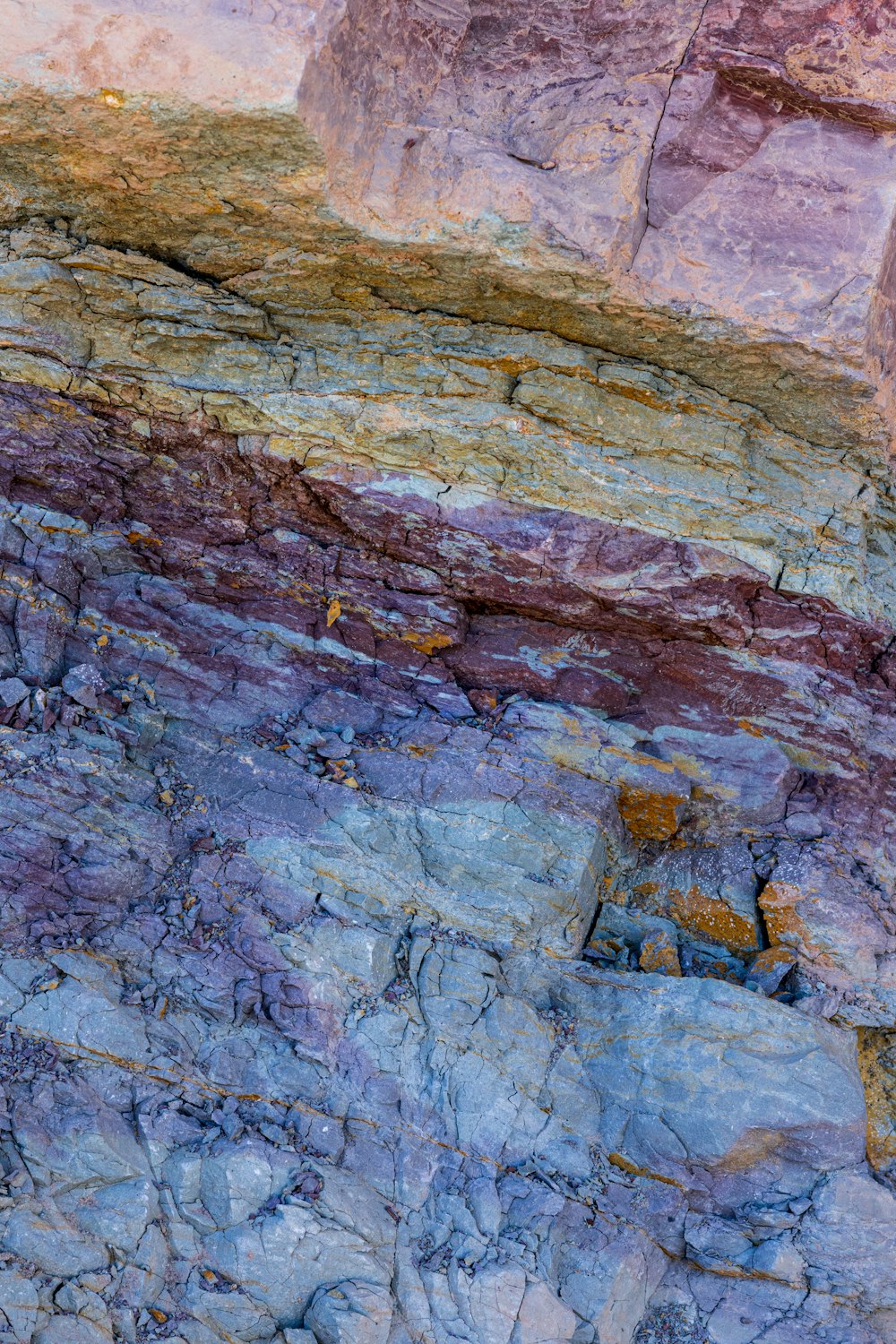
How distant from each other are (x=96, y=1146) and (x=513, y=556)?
11.9 feet

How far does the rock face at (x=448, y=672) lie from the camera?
15.7 ft

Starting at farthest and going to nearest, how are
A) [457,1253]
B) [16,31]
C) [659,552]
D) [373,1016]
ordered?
[659,552] → [373,1016] → [457,1253] → [16,31]

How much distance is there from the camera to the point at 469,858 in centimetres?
565

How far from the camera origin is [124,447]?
19.3ft

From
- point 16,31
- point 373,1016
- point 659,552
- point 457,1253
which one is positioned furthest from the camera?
point 659,552

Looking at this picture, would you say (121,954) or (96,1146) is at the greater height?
(121,954)

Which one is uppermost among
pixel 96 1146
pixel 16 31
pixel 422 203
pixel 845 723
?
pixel 16 31

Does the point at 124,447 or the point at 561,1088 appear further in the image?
the point at 124,447

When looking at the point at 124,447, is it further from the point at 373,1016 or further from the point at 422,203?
the point at 373,1016

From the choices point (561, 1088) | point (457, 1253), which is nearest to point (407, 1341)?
point (457, 1253)

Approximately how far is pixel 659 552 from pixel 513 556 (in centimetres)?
82

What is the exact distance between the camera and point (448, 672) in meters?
6.15

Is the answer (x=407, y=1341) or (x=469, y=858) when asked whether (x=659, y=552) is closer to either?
(x=469, y=858)

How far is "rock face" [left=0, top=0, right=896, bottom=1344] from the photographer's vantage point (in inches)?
189
